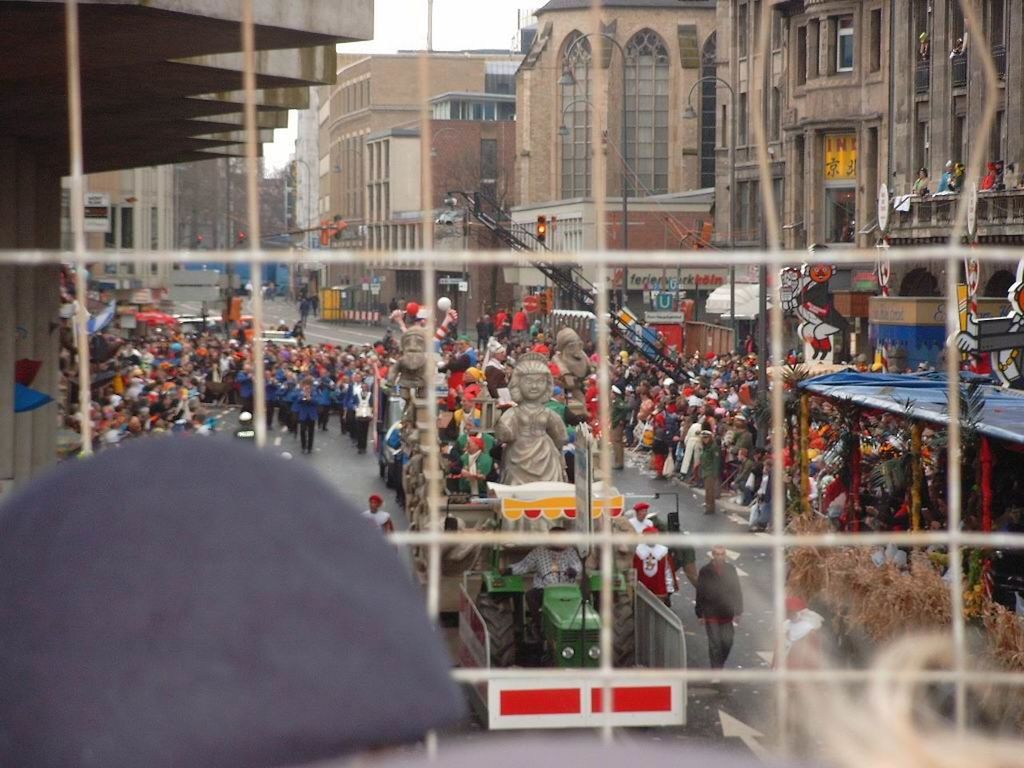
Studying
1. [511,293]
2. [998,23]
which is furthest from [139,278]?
[511,293]

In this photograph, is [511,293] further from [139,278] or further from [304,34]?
[304,34]

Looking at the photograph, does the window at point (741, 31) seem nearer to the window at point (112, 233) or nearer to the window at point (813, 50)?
the window at point (813, 50)

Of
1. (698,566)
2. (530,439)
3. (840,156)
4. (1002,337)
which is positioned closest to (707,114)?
(840,156)

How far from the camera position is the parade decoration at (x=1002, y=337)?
1403 centimetres

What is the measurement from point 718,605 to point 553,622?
1850mm

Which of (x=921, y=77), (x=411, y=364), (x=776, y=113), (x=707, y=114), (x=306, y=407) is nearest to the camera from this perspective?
(x=411, y=364)

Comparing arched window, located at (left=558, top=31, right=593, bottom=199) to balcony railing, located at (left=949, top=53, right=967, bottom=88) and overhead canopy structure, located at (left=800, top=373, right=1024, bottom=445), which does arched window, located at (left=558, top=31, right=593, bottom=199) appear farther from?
overhead canopy structure, located at (left=800, top=373, right=1024, bottom=445)

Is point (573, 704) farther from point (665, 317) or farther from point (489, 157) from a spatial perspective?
point (489, 157)

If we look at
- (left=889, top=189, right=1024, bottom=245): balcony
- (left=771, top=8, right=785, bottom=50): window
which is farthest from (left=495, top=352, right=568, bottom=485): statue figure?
(left=771, top=8, right=785, bottom=50): window

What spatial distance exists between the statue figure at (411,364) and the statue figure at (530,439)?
9.89 feet

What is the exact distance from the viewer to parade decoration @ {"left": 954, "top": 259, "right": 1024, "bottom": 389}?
14.0 m

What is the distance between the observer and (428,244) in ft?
10.2

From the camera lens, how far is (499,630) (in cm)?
1309

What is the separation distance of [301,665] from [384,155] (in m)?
68.9
